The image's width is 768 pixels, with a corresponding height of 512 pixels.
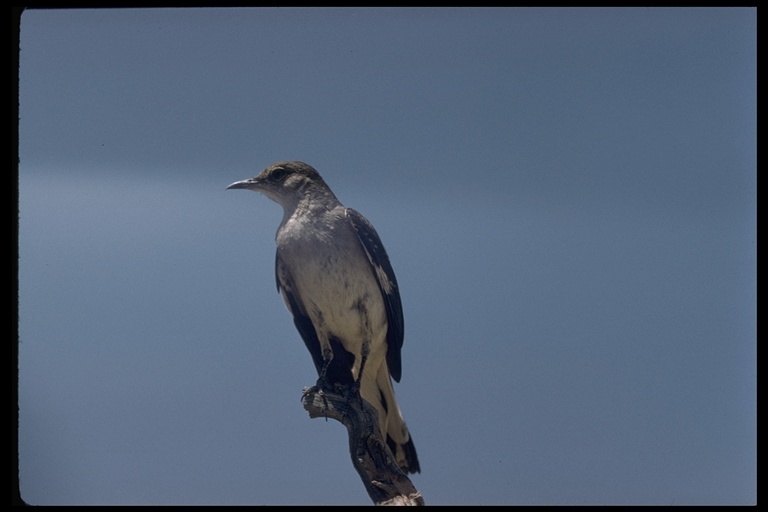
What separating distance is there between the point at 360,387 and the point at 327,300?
1.00m

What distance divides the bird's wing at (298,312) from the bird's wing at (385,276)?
2.17 feet

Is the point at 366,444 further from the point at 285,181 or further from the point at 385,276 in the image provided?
the point at 285,181

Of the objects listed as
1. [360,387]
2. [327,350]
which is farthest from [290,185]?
[360,387]

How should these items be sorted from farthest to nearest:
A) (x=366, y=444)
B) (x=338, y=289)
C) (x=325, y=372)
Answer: (x=325, y=372) < (x=338, y=289) < (x=366, y=444)

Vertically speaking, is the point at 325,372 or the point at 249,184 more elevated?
the point at 249,184

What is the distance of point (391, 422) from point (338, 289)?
1.38 m

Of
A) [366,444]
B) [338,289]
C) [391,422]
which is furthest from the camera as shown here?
[391,422]

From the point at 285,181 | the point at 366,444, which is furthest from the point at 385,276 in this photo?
the point at 366,444

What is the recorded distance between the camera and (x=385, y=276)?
16.7ft

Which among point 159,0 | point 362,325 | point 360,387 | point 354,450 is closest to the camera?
point 159,0

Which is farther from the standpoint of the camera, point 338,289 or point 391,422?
point 391,422

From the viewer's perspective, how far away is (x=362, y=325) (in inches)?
193

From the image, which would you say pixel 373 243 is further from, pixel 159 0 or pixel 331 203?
pixel 159 0

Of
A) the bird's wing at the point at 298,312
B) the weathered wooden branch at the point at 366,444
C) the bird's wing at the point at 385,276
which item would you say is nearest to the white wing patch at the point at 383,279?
the bird's wing at the point at 385,276
